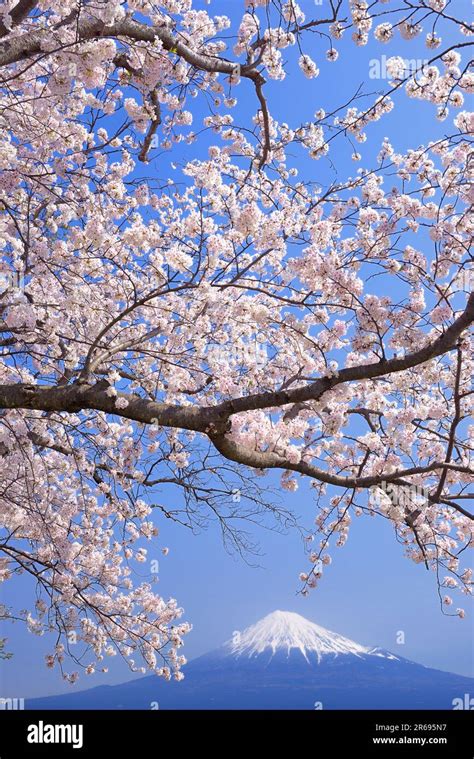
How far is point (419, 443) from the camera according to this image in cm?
642

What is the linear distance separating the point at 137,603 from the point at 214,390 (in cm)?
396

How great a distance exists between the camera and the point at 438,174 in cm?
554

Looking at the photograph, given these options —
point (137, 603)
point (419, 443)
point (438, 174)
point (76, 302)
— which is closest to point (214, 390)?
point (76, 302)

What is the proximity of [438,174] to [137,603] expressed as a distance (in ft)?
21.6
